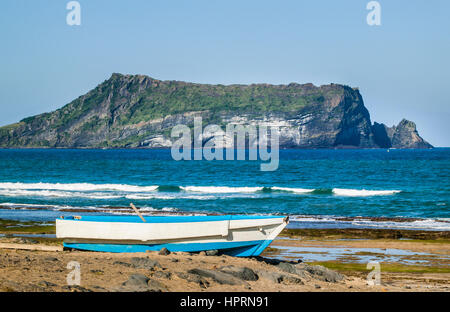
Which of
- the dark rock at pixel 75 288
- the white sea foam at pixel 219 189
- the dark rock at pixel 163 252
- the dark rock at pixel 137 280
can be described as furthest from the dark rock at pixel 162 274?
the white sea foam at pixel 219 189

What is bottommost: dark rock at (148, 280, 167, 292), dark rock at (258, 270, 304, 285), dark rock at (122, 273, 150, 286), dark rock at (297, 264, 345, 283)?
dark rock at (297, 264, 345, 283)

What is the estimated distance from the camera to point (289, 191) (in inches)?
2040

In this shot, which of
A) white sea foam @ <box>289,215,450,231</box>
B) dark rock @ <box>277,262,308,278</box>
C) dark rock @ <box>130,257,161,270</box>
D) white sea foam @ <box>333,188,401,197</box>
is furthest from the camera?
white sea foam @ <box>333,188,401,197</box>

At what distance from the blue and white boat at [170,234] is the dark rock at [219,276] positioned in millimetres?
2785

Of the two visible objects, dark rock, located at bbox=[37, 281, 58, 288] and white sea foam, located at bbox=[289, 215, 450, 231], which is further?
white sea foam, located at bbox=[289, 215, 450, 231]

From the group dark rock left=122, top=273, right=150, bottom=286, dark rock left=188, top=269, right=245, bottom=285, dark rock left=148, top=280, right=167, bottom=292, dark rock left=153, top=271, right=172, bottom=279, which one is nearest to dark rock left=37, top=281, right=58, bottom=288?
dark rock left=122, top=273, right=150, bottom=286

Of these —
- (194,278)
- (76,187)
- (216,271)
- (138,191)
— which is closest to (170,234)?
(216,271)

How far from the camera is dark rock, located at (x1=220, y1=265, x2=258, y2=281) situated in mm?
13141

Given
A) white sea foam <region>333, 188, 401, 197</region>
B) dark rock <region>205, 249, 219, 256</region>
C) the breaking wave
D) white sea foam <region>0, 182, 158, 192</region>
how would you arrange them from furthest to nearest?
1. white sea foam <region>0, 182, 158, 192</region>
2. white sea foam <region>333, 188, 401, 197</region>
3. the breaking wave
4. dark rock <region>205, 249, 219, 256</region>

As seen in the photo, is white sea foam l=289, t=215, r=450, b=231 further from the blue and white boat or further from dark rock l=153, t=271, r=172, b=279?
dark rock l=153, t=271, r=172, b=279

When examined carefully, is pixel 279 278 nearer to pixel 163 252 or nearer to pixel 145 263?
pixel 145 263
